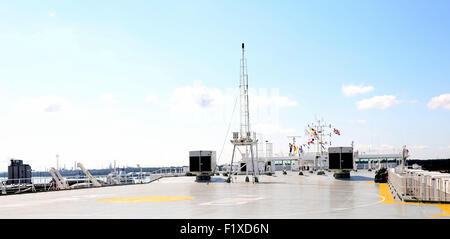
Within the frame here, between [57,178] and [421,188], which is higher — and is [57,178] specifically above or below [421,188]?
below

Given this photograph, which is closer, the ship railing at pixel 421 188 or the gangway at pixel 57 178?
the ship railing at pixel 421 188

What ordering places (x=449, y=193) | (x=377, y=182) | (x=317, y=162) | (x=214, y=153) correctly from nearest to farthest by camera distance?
(x=449, y=193) < (x=377, y=182) < (x=214, y=153) < (x=317, y=162)

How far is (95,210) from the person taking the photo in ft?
72.3

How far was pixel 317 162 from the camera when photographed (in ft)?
291

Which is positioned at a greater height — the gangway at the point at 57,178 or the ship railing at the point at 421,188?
the ship railing at the point at 421,188

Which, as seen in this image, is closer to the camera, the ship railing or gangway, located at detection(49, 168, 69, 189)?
the ship railing

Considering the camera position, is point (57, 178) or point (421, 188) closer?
point (421, 188)

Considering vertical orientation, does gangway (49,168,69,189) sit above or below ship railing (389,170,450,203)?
below

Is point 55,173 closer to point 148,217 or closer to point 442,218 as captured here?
point 148,217
